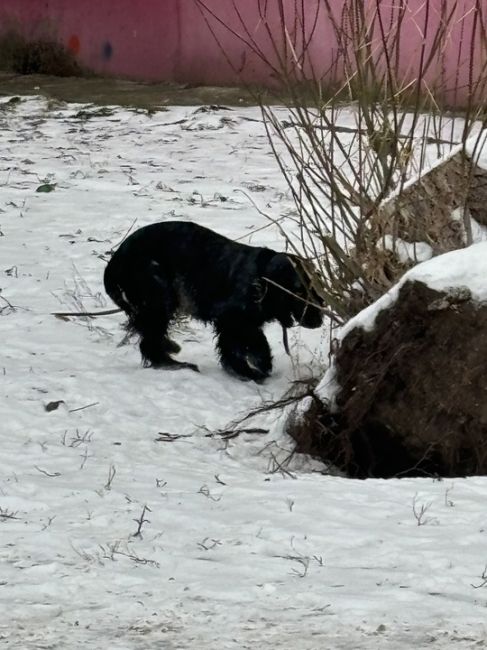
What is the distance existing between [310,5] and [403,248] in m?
9.93

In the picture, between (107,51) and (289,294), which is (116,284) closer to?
(289,294)

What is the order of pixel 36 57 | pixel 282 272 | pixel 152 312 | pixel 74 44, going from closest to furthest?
pixel 282 272
pixel 152 312
pixel 74 44
pixel 36 57

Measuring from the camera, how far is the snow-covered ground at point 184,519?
3.85 metres

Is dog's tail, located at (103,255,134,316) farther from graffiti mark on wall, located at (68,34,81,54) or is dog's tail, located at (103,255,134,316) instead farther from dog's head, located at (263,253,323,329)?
graffiti mark on wall, located at (68,34,81,54)

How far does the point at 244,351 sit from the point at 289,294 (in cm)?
→ 40

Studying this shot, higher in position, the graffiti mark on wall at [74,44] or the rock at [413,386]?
the graffiti mark on wall at [74,44]

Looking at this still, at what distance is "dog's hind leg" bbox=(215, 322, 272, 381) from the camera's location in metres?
7.18

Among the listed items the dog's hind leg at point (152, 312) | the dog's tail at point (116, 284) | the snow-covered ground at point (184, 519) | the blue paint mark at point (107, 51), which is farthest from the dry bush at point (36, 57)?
the dog's hind leg at point (152, 312)

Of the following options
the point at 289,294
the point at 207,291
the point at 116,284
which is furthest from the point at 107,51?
the point at 289,294

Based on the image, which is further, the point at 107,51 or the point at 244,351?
the point at 107,51

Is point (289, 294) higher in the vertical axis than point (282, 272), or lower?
lower

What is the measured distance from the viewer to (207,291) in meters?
7.30

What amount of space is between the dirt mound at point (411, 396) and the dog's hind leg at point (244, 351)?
3.38ft

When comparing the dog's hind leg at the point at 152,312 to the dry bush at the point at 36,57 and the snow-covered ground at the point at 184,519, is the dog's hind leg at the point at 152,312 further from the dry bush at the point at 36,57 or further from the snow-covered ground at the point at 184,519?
the dry bush at the point at 36,57
